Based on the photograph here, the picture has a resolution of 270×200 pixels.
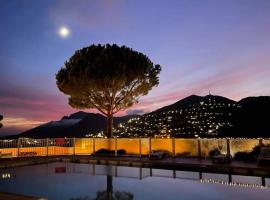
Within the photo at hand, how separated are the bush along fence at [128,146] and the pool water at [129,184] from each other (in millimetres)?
3177

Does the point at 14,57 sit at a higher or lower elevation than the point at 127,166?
higher

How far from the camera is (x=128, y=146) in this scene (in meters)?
18.7

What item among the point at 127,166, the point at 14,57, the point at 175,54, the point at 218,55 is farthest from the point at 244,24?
the point at 14,57

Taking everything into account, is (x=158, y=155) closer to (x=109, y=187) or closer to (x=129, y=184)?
(x=129, y=184)

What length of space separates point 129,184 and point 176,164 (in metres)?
3.63

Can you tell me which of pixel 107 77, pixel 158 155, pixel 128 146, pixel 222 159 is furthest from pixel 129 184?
pixel 107 77

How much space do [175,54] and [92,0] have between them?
1171 centimetres

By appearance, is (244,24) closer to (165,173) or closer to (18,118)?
(165,173)

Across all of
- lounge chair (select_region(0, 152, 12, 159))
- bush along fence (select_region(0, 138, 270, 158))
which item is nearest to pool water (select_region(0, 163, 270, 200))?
lounge chair (select_region(0, 152, 12, 159))

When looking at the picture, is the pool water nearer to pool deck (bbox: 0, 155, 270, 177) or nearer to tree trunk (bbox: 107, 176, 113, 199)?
tree trunk (bbox: 107, 176, 113, 199)

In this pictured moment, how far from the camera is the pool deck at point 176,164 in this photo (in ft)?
39.5

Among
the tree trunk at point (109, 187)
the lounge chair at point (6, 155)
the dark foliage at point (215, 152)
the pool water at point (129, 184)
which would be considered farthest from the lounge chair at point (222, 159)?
the lounge chair at point (6, 155)

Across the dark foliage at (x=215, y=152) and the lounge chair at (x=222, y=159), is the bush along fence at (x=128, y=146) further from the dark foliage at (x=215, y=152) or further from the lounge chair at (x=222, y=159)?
the lounge chair at (x=222, y=159)

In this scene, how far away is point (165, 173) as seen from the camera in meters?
13.0
